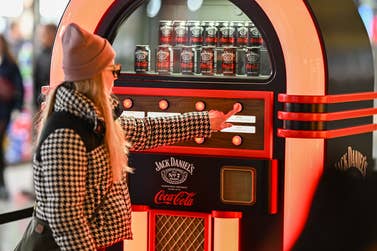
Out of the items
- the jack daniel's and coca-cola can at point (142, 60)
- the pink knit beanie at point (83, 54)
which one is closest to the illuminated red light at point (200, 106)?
the jack daniel's and coca-cola can at point (142, 60)

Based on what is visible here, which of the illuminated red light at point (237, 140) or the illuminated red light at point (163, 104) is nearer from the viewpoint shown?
the illuminated red light at point (237, 140)

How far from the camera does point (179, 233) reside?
13.5ft

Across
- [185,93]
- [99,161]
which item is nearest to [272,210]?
[185,93]

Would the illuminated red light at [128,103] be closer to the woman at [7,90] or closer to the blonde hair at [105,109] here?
the blonde hair at [105,109]

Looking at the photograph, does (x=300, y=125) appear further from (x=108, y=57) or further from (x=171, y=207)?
(x=108, y=57)

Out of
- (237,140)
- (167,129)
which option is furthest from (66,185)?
(237,140)

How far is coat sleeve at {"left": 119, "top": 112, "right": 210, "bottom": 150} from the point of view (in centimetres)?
377

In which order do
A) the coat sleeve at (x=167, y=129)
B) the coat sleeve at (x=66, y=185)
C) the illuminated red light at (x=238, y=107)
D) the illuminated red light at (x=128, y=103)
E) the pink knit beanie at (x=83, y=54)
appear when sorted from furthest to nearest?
the illuminated red light at (x=128, y=103)
the illuminated red light at (x=238, y=107)
the coat sleeve at (x=167, y=129)
the pink knit beanie at (x=83, y=54)
the coat sleeve at (x=66, y=185)

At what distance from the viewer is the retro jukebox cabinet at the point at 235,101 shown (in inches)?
151

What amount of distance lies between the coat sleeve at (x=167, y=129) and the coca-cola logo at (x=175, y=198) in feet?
1.13

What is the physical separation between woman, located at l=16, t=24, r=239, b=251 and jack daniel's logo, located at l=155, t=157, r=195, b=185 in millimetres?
639

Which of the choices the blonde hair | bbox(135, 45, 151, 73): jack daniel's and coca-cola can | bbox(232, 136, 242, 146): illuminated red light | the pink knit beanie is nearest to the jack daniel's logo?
bbox(232, 136, 242, 146): illuminated red light

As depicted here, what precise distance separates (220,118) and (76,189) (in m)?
0.96

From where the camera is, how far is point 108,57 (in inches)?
129
